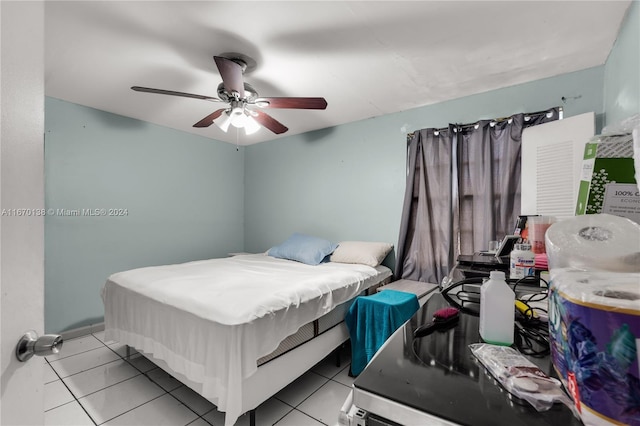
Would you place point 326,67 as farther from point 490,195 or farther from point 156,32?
point 490,195

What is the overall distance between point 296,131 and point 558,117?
2.92m

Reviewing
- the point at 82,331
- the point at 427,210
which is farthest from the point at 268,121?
the point at 82,331

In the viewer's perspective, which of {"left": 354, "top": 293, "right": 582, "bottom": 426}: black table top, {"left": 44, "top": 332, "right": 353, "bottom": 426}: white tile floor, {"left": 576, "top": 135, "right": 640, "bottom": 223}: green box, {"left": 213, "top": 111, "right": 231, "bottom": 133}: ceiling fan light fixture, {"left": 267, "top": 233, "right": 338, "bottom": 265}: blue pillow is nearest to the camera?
{"left": 354, "top": 293, "right": 582, "bottom": 426}: black table top

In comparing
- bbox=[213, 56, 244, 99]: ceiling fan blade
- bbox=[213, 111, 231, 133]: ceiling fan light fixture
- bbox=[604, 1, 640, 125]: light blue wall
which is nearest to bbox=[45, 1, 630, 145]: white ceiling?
bbox=[604, 1, 640, 125]: light blue wall

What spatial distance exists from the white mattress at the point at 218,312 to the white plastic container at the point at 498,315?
1181 millimetres

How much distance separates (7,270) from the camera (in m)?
0.56

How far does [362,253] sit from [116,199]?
9.80 feet

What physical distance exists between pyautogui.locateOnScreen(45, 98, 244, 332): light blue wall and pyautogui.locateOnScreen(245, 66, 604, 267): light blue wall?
28.6 inches

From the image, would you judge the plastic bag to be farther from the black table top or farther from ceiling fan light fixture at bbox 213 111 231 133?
ceiling fan light fixture at bbox 213 111 231 133

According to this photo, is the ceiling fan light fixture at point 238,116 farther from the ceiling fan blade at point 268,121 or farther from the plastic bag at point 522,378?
the plastic bag at point 522,378

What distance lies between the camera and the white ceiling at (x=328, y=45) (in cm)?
160

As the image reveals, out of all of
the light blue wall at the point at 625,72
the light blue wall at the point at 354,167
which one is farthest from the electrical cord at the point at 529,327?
the light blue wall at the point at 354,167

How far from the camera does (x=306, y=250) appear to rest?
3285 mm

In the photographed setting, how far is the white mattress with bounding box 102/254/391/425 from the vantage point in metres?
1.50
